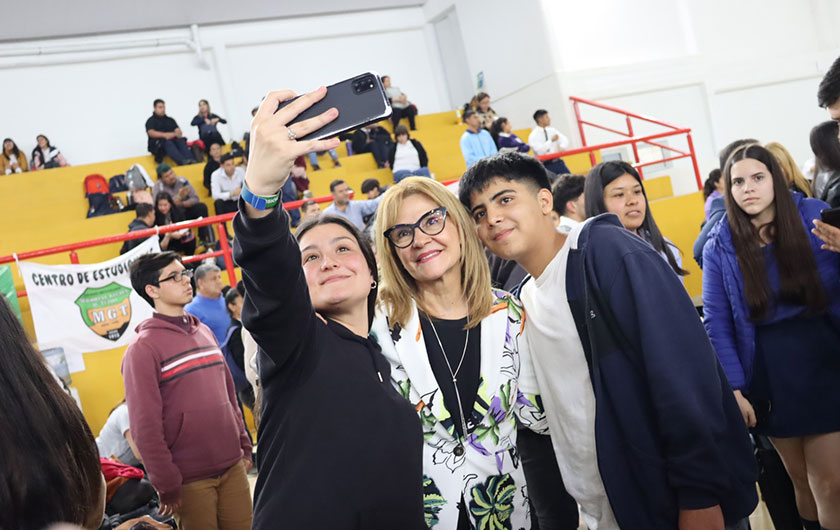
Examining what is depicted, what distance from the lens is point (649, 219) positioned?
3109 millimetres

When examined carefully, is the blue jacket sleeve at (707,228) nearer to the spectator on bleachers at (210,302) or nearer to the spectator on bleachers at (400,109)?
the spectator on bleachers at (210,302)

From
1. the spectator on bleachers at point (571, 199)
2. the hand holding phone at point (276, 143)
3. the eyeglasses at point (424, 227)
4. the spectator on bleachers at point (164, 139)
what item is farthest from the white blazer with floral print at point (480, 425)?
the spectator on bleachers at point (164, 139)

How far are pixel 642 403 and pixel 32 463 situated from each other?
137 cm

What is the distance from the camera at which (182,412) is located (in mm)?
2928

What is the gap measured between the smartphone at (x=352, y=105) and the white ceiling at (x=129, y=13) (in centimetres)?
1244

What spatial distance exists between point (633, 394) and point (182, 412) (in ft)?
7.05

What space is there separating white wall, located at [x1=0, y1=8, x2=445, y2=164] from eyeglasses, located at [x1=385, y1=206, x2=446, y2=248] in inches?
479

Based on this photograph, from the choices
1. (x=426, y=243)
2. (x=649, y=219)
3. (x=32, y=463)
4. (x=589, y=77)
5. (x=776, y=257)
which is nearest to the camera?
(x=32, y=463)

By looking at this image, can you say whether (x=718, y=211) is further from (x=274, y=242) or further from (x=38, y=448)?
(x=38, y=448)

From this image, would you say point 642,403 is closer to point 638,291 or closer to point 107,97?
point 638,291

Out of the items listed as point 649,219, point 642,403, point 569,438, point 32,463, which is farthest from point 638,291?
point 649,219

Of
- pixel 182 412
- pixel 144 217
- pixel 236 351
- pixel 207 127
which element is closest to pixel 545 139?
pixel 207 127

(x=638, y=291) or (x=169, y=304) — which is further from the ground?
(x=169, y=304)

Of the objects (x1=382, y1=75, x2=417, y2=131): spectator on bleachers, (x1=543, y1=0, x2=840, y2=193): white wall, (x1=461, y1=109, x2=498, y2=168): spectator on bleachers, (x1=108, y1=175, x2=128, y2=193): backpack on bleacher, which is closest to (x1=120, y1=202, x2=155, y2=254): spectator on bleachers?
(x1=108, y1=175, x2=128, y2=193): backpack on bleacher
